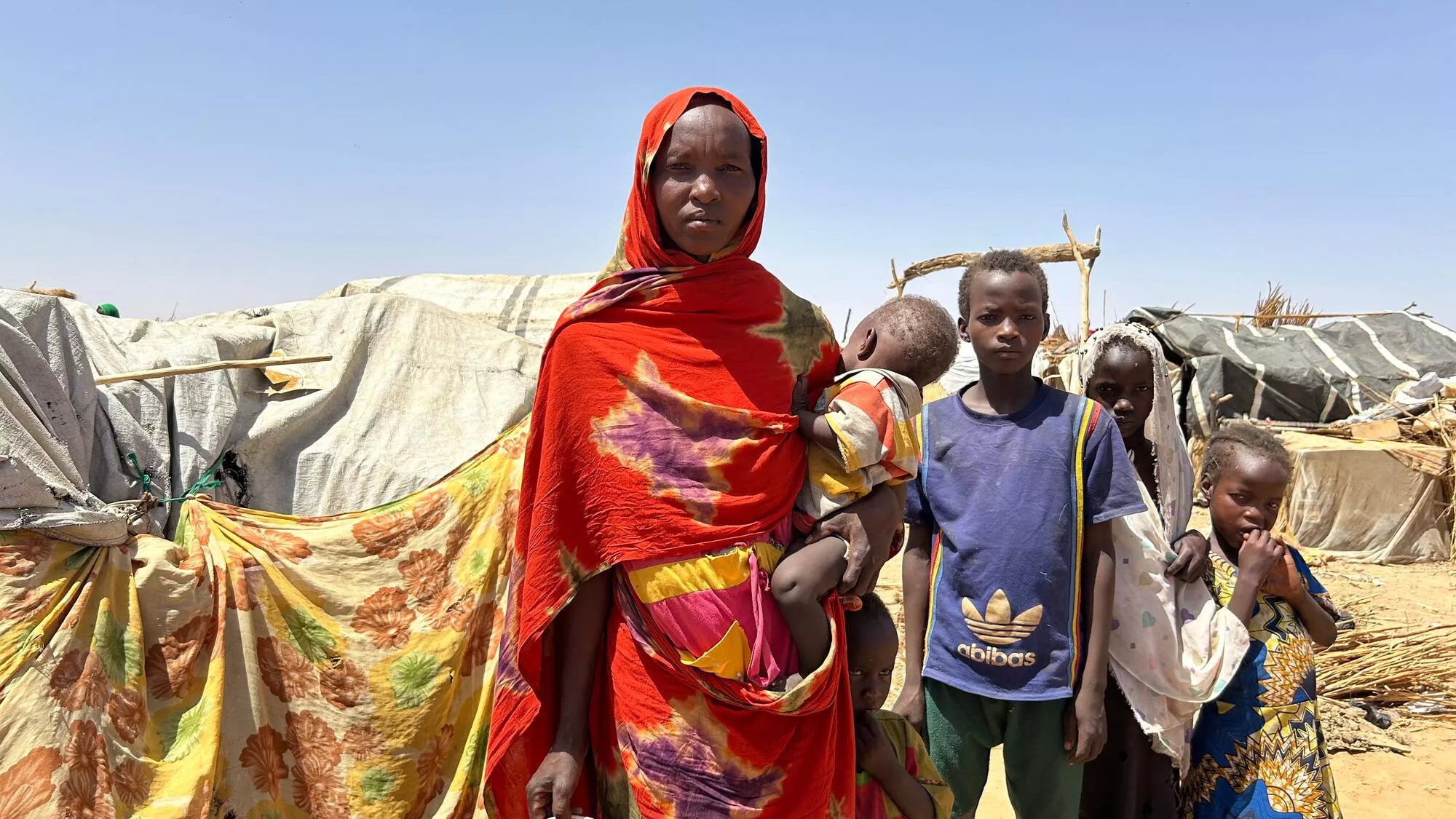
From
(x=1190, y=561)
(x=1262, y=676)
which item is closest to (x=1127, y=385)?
(x=1190, y=561)

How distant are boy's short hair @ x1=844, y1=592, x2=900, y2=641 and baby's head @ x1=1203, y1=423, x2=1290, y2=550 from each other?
47.5 inches

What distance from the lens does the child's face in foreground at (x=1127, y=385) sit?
8.07 ft

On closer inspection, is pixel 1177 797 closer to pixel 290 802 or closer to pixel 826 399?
pixel 826 399

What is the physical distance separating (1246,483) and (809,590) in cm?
159

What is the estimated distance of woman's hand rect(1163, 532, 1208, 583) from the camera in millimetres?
2227

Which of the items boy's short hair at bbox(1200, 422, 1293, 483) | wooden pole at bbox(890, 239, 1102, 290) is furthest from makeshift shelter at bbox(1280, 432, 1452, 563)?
boy's short hair at bbox(1200, 422, 1293, 483)

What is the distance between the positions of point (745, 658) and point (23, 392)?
2158 mm

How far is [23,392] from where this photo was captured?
7.47 feet

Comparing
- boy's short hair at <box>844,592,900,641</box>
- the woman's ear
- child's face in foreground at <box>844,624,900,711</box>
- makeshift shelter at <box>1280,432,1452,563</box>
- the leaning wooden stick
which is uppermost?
the woman's ear

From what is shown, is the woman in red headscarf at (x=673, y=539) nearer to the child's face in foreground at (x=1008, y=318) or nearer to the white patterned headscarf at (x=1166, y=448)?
the child's face in foreground at (x=1008, y=318)

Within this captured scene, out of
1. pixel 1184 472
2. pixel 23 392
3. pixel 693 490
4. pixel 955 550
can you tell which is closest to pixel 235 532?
pixel 23 392

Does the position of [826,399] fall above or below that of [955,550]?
above

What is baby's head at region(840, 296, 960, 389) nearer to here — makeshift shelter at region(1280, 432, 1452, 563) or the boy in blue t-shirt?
the boy in blue t-shirt

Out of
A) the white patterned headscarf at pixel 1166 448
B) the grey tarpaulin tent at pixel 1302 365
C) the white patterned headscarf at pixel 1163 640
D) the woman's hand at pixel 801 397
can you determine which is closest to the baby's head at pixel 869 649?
the woman's hand at pixel 801 397
